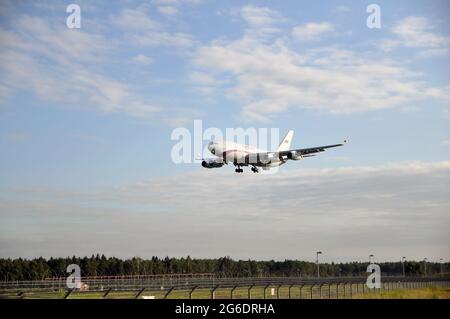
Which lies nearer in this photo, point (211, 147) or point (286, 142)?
point (211, 147)

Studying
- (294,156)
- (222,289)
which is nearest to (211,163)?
(294,156)

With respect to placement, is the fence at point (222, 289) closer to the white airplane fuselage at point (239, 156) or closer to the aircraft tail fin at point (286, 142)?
the white airplane fuselage at point (239, 156)

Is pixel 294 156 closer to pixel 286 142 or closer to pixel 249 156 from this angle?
pixel 249 156

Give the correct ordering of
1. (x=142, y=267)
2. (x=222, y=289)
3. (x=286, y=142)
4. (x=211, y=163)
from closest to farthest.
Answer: (x=222, y=289)
(x=211, y=163)
(x=286, y=142)
(x=142, y=267)

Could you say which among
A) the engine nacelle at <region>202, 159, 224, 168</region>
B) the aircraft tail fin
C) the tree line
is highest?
the aircraft tail fin

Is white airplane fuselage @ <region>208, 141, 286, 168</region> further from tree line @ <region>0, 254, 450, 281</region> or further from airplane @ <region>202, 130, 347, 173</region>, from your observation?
tree line @ <region>0, 254, 450, 281</region>

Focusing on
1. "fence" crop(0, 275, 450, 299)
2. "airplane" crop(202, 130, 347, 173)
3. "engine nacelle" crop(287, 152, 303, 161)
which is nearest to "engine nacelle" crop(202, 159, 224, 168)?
"airplane" crop(202, 130, 347, 173)

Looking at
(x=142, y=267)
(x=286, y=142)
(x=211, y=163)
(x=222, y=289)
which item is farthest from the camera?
(x=142, y=267)

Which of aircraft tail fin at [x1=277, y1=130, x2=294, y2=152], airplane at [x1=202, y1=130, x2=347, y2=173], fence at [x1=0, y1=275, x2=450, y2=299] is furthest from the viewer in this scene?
aircraft tail fin at [x1=277, y1=130, x2=294, y2=152]

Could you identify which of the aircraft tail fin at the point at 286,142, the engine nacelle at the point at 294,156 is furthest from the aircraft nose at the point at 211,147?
the aircraft tail fin at the point at 286,142

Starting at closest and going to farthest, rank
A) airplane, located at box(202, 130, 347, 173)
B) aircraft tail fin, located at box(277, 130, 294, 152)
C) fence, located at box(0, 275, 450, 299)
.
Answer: fence, located at box(0, 275, 450, 299)
airplane, located at box(202, 130, 347, 173)
aircraft tail fin, located at box(277, 130, 294, 152)

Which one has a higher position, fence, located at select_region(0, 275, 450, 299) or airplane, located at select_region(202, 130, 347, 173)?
airplane, located at select_region(202, 130, 347, 173)
